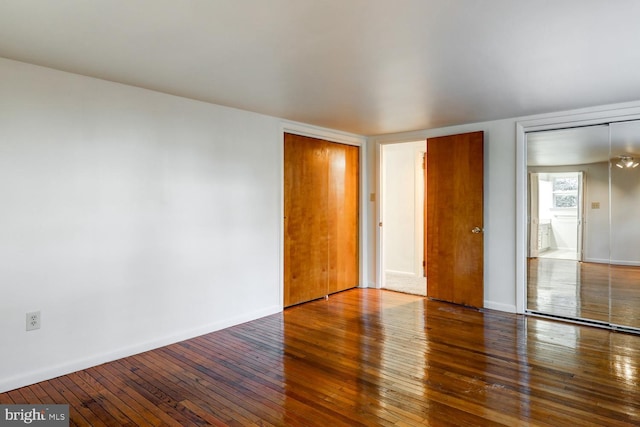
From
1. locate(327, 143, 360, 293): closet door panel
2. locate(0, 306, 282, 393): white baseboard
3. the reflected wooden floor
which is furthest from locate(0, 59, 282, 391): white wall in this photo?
the reflected wooden floor

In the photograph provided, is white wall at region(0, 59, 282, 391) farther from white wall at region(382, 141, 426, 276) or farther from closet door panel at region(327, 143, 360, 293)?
white wall at region(382, 141, 426, 276)

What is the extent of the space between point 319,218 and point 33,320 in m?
3.17

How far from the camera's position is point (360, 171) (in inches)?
223

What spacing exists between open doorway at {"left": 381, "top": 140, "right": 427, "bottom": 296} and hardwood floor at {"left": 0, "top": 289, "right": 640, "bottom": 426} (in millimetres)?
2411

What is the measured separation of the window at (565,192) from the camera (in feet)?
13.3

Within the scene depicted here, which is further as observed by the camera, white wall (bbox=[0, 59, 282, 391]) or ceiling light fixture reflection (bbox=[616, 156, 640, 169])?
ceiling light fixture reflection (bbox=[616, 156, 640, 169])

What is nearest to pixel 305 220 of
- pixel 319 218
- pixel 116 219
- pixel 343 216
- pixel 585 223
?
pixel 319 218

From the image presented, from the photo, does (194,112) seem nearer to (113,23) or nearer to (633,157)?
(113,23)

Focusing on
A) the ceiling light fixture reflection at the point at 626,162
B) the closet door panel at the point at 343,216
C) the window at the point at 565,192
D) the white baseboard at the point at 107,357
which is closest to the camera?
the white baseboard at the point at 107,357

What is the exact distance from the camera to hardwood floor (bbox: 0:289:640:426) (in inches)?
89.8

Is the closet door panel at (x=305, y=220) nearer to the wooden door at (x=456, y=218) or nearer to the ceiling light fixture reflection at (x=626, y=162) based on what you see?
the wooden door at (x=456, y=218)

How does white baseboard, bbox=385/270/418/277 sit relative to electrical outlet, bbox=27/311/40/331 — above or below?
below

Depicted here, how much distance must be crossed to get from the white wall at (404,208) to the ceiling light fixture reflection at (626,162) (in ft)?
9.23
